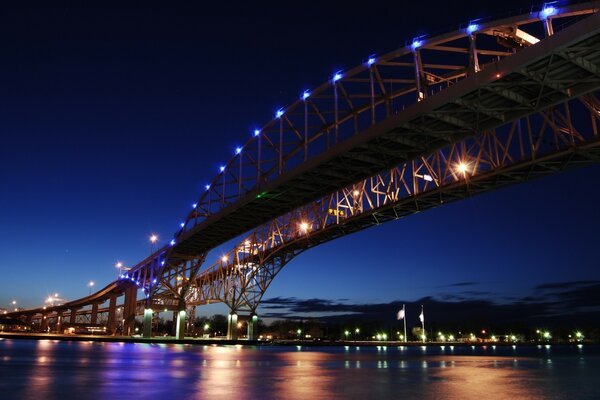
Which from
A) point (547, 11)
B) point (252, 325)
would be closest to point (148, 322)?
point (252, 325)

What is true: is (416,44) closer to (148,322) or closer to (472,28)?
(472,28)

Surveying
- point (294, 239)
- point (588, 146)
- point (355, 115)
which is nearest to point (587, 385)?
point (588, 146)

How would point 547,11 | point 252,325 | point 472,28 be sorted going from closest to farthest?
point 547,11
point 472,28
point 252,325

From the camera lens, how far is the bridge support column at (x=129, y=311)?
107175 millimetres

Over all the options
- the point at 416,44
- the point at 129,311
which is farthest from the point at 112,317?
the point at 416,44

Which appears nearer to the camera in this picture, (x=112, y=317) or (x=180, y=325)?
(x=180, y=325)

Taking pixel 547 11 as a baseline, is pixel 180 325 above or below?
below

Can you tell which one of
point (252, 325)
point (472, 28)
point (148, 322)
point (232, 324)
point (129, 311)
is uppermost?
point (472, 28)

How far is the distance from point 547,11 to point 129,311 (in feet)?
333

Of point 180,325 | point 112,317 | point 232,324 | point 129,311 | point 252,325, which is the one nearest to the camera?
point 180,325

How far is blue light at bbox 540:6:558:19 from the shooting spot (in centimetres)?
2649

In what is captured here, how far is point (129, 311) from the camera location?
111 meters

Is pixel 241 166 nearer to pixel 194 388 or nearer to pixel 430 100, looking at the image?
pixel 430 100

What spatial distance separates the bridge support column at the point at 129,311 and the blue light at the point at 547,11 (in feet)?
321
